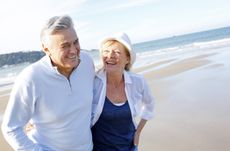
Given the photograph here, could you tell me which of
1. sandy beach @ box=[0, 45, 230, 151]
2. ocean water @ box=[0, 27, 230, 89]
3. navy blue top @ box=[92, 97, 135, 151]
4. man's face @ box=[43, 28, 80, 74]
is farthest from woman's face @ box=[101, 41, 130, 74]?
ocean water @ box=[0, 27, 230, 89]

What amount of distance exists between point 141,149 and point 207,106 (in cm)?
232

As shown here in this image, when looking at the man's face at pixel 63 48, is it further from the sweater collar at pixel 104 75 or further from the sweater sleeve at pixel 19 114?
the sweater collar at pixel 104 75

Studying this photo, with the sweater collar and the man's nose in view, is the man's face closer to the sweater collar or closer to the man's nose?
the man's nose

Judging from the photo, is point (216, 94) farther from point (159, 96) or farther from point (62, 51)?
point (62, 51)

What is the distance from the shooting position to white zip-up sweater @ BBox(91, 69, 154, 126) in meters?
2.91

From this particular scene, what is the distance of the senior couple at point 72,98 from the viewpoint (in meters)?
2.47

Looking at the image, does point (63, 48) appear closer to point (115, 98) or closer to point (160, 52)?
point (115, 98)

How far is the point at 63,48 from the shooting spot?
2.51 metres

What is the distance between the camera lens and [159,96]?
30.9 feet

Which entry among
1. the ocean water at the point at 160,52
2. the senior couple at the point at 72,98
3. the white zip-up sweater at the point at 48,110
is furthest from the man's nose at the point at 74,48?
the ocean water at the point at 160,52

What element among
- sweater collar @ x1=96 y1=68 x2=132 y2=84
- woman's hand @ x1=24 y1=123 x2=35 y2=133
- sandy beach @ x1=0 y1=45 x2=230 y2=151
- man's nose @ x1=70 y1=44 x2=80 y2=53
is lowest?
sandy beach @ x1=0 y1=45 x2=230 y2=151

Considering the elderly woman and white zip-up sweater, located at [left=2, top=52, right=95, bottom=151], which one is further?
the elderly woman

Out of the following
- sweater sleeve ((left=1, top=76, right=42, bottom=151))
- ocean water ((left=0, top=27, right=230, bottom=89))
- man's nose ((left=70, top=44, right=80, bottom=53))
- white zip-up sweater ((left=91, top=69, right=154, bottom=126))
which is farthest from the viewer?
ocean water ((left=0, top=27, right=230, bottom=89))

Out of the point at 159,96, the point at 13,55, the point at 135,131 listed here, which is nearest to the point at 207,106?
the point at 159,96
